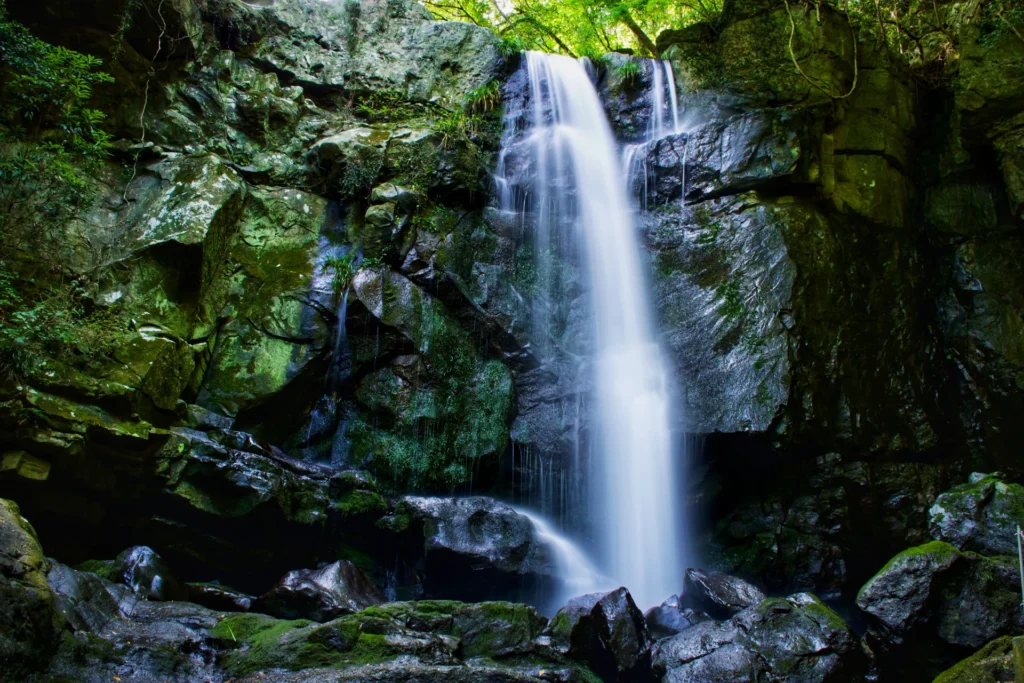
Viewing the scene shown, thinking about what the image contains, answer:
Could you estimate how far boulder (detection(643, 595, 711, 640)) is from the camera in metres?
6.90

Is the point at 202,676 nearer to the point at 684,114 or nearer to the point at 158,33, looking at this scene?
the point at 158,33

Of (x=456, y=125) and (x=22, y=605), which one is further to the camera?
(x=456, y=125)

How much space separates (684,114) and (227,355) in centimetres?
893

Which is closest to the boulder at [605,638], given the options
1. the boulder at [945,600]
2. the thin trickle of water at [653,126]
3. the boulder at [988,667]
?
the boulder at [945,600]

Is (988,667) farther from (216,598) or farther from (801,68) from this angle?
(801,68)

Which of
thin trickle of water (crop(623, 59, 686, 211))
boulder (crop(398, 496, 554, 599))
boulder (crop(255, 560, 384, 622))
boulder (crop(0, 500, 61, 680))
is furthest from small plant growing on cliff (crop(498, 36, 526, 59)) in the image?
boulder (crop(0, 500, 61, 680))

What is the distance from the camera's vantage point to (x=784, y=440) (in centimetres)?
858

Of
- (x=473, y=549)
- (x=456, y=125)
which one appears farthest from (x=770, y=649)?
(x=456, y=125)

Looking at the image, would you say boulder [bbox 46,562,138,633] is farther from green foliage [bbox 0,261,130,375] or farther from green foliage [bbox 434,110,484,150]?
green foliage [bbox 434,110,484,150]

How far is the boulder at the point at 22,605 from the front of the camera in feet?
12.4

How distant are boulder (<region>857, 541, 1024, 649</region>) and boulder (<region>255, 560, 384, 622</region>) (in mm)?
5062

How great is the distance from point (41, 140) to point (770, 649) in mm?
10200

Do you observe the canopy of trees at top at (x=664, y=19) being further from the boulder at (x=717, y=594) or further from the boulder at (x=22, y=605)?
the boulder at (x=22, y=605)

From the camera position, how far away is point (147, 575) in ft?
20.8
